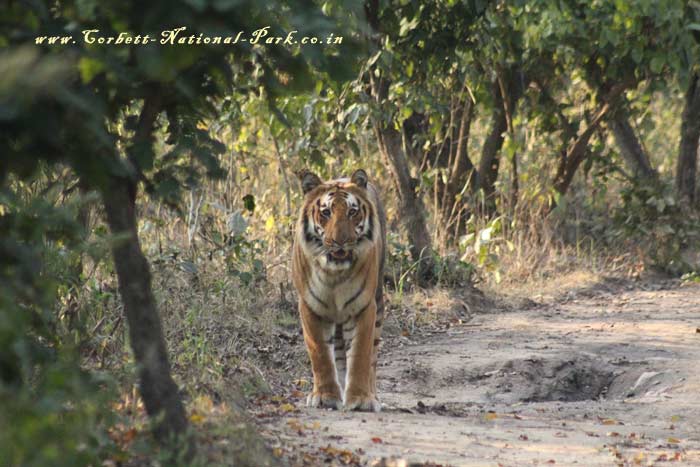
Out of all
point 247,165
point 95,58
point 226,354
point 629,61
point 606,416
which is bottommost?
point 606,416

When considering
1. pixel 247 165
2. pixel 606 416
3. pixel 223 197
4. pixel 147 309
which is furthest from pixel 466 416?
pixel 247 165

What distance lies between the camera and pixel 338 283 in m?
6.46

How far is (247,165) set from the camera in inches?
419

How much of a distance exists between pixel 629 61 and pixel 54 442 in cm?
962

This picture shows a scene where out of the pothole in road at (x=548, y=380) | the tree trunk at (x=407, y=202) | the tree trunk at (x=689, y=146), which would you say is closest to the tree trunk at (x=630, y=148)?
the tree trunk at (x=689, y=146)

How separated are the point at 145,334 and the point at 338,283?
2643 mm

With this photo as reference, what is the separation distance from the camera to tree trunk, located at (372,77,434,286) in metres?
9.73

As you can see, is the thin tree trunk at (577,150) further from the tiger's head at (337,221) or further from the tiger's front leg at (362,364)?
the tiger's front leg at (362,364)

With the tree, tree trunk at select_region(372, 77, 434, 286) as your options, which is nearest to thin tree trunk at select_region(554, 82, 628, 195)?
tree trunk at select_region(372, 77, 434, 286)

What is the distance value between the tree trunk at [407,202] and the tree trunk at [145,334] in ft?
19.2

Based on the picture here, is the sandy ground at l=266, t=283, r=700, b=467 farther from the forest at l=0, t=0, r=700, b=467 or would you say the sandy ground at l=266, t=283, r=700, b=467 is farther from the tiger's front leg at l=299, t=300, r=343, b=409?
the tiger's front leg at l=299, t=300, r=343, b=409

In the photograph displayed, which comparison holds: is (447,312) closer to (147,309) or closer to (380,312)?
(380,312)

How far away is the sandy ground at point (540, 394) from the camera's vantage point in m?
5.14

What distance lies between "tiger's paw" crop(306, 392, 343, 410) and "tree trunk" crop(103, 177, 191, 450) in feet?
7.79
